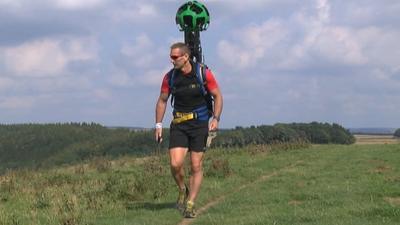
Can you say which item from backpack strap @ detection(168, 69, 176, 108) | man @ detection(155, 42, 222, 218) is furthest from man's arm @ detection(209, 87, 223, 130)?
backpack strap @ detection(168, 69, 176, 108)

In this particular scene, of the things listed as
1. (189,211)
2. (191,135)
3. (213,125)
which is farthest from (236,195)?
(213,125)

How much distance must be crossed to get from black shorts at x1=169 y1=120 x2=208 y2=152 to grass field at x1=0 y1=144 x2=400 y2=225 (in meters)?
1.15

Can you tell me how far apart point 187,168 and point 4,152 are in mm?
107327

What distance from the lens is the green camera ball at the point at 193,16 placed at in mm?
12359

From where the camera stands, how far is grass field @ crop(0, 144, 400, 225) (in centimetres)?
932

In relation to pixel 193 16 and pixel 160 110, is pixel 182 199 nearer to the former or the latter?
pixel 160 110

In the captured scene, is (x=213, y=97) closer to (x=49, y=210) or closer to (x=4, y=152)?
(x=49, y=210)

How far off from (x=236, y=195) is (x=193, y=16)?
3.78 meters

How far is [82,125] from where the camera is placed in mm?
131000

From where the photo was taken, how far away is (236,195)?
12.3 metres

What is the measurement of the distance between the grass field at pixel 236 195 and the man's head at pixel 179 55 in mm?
2412

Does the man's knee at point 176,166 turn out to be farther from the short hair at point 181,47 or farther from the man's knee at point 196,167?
the short hair at point 181,47

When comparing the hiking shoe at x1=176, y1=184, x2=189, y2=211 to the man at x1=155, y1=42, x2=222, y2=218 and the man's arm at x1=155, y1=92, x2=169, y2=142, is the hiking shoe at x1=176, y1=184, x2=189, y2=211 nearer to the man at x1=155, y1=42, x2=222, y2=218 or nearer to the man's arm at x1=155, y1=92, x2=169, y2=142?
the man at x1=155, y1=42, x2=222, y2=218

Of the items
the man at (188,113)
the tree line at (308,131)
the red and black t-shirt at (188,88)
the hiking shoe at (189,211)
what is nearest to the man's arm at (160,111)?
the man at (188,113)
